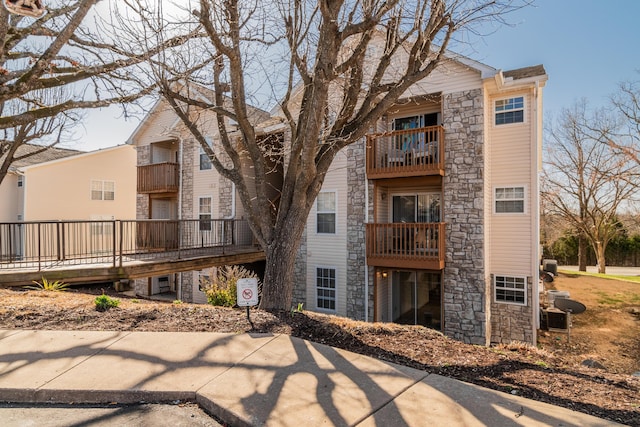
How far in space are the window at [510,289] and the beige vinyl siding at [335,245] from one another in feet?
15.0

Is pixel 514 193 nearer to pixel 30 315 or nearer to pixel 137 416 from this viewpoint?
pixel 137 416

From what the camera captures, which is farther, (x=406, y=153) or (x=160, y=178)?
(x=160, y=178)

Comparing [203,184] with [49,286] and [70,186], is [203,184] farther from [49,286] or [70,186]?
[70,186]

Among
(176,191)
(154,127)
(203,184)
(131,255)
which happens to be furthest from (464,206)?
(154,127)

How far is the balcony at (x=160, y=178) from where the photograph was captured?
1588 centimetres

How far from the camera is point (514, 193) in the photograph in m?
10.4

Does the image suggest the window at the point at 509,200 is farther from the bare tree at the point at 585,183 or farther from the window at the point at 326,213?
the bare tree at the point at 585,183

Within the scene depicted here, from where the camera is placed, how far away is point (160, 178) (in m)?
16.0

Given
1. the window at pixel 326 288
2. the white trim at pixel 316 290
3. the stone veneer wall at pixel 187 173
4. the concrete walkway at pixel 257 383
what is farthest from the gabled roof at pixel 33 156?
the concrete walkway at pixel 257 383

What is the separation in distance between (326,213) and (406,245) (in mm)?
3225

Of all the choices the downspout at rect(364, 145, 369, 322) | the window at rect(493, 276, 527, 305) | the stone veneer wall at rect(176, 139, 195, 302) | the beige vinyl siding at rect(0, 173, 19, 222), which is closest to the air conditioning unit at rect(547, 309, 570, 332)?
the window at rect(493, 276, 527, 305)

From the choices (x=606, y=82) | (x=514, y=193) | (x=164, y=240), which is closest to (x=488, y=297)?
(x=514, y=193)

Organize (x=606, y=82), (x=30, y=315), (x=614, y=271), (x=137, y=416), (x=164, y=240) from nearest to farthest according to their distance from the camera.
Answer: (x=137, y=416) → (x=30, y=315) → (x=164, y=240) → (x=606, y=82) → (x=614, y=271)

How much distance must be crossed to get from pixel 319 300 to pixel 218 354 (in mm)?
8599
